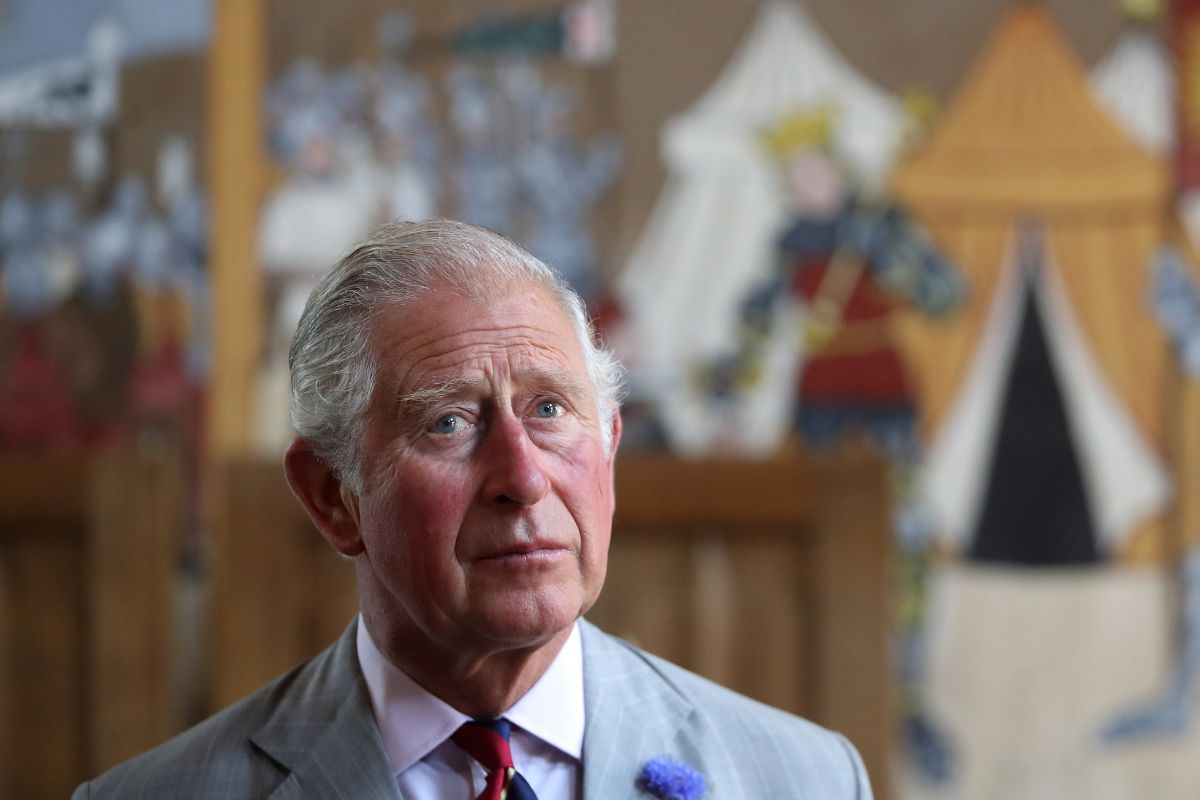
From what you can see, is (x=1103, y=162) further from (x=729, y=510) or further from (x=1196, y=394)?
(x=729, y=510)

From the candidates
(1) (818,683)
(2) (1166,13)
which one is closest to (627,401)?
(1) (818,683)

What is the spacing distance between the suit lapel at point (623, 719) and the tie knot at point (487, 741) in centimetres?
9

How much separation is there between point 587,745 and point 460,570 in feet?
0.83

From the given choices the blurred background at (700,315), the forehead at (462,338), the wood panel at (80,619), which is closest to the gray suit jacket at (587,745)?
the forehead at (462,338)

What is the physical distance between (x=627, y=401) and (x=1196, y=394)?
55.5 inches

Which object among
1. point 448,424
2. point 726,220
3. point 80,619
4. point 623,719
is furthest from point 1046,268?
point 80,619

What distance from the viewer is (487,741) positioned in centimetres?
135

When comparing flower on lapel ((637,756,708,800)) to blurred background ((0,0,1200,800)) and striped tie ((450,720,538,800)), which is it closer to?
striped tie ((450,720,538,800))

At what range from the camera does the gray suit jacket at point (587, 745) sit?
4.50ft

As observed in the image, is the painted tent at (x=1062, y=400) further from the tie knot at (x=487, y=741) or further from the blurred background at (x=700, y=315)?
the tie knot at (x=487, y=741)

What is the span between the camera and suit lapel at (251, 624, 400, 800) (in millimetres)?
1343

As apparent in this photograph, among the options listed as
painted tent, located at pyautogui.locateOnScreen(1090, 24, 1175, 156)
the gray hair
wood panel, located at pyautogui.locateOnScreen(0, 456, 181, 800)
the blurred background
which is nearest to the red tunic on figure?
the blurred background

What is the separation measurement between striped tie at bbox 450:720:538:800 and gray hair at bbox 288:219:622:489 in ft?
0.91

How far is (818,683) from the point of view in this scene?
2.86 metres
